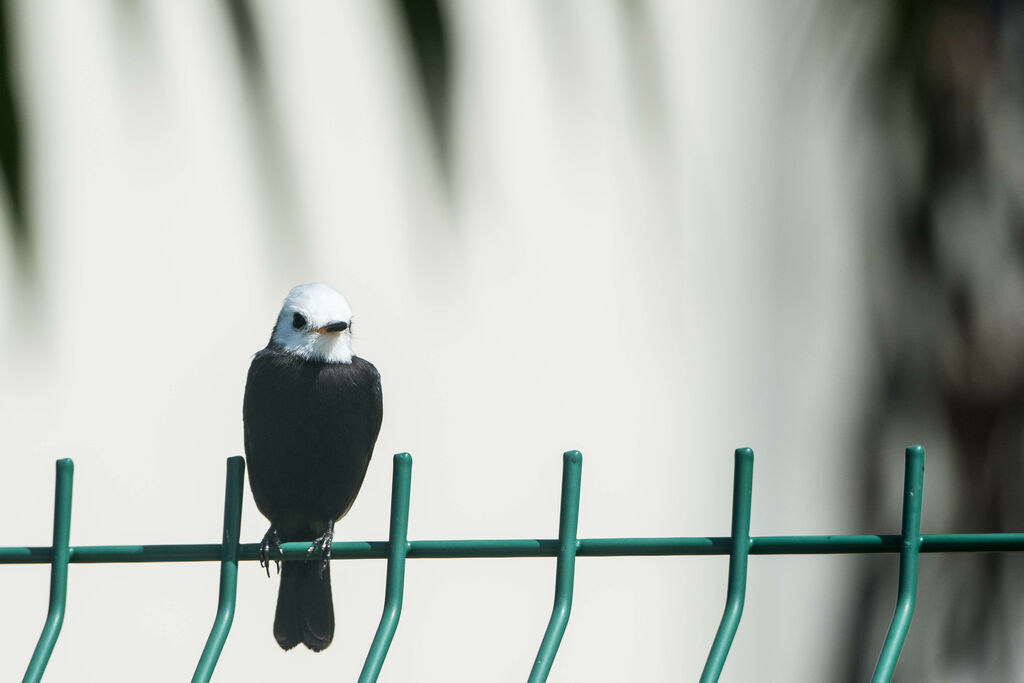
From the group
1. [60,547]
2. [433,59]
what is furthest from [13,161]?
[60,547]

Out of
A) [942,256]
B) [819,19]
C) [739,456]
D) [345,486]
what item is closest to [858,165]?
[942,256]

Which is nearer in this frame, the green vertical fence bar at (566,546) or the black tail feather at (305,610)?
the green vertical fence bar at (566,546)

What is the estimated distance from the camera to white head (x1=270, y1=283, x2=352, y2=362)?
279cm

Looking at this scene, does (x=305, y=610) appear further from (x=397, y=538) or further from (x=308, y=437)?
(x=397, y=538)

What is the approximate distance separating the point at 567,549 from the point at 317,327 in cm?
162

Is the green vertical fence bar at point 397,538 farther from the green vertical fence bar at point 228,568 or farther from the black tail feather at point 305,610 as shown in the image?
the black tail feather at point 305,610

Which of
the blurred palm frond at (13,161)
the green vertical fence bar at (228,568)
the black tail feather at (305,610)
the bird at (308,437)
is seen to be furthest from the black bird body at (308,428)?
the blurred palm frond at (13,161)

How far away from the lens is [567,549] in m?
1.27

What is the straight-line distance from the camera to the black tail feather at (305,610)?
2.74 metres

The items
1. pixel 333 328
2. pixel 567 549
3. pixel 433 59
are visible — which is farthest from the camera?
pixel 333 328

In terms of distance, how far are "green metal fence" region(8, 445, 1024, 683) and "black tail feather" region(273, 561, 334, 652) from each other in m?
1.46

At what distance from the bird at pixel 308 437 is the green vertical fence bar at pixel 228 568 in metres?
1.26

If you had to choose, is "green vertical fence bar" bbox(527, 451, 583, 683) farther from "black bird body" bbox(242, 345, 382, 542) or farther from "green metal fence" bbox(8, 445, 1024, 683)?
"black bird body" bbox(242, 345, 382, 542)

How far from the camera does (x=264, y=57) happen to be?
30.4 inches
